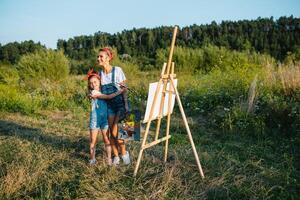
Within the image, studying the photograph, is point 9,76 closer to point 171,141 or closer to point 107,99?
point 171,141

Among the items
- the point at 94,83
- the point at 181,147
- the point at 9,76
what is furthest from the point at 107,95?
the point at 9,76

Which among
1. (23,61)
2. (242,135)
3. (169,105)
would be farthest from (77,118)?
(23,61)

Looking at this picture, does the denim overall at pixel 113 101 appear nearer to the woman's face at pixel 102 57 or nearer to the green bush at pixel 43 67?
the woman's face at pixel 102 57

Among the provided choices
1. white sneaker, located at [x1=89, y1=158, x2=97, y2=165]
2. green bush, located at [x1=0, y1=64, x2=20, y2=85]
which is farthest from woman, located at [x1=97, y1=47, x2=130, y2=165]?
green bush, located at [x1=0, y1=64, x2=20, y2=85]

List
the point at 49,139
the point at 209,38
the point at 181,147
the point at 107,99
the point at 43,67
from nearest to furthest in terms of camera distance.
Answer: the point at 107,99
the point at 181,147
the point at 49,139
the point at 43,67
the point at 209,38

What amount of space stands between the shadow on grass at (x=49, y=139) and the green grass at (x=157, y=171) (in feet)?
0.06

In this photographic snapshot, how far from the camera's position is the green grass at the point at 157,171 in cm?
396

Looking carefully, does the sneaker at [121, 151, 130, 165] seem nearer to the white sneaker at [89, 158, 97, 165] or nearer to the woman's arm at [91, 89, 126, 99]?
the white sneaker at [89, 158, 97, 165]

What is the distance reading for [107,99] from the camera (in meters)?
4.71

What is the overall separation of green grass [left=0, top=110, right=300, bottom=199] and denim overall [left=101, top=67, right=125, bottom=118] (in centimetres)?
74

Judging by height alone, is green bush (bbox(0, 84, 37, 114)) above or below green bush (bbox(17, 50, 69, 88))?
below

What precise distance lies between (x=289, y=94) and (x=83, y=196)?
601 centimetres

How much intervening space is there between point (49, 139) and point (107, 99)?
232cm

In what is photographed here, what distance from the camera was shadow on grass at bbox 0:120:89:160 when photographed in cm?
572
